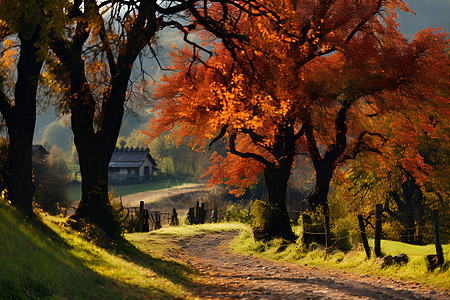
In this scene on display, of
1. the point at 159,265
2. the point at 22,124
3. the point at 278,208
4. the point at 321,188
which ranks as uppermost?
the point at 22,124

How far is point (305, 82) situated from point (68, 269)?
10.3 m

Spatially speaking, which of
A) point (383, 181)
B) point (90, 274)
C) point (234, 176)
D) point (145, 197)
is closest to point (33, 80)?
point (90, 274)

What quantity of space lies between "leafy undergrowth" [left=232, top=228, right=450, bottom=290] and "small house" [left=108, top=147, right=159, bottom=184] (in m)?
45.0

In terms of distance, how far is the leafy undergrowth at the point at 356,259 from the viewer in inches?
336

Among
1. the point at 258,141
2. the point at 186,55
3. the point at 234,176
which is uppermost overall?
the point at 186,55

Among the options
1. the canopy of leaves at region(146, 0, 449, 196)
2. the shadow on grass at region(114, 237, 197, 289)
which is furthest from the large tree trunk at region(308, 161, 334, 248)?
the shadow on grass at region(114, 237, 197, 289)

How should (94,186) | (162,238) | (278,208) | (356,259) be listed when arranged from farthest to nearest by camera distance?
(162,238)
(278,208)
(94,186)
(356,259)

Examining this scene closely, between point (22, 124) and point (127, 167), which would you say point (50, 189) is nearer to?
point (22, 124)

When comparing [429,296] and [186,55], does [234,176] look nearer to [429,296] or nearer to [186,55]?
[186,55]

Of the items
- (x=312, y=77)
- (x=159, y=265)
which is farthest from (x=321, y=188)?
(x=159, y=265)

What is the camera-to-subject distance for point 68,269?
691cm

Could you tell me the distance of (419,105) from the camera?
585 inches

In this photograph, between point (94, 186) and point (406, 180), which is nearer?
point (94, 186)

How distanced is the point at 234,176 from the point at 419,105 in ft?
28.3
